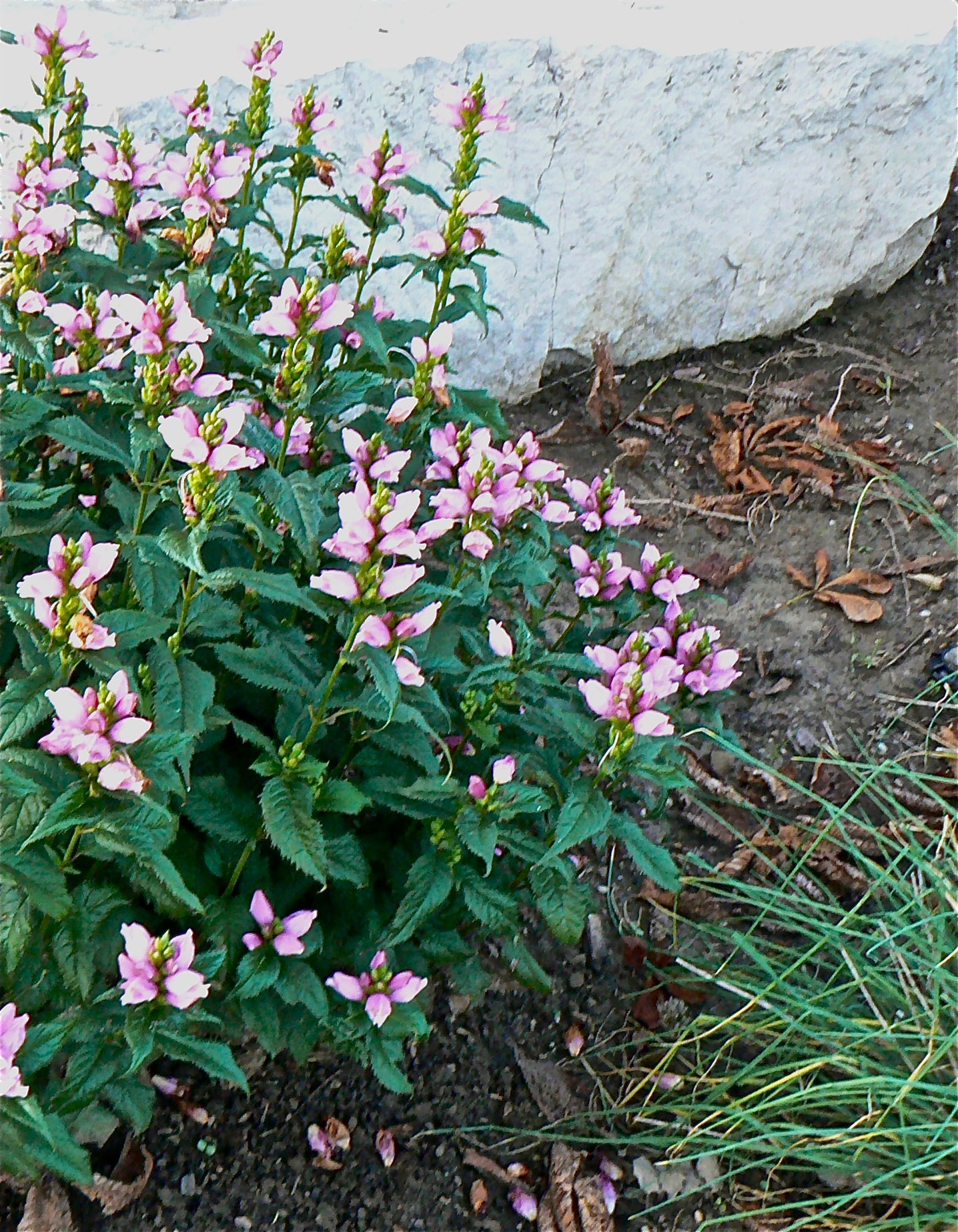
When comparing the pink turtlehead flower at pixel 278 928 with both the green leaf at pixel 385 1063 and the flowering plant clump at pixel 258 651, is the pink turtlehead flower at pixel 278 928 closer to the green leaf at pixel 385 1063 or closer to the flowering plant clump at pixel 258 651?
the flowering plant clump at pixel 258 651

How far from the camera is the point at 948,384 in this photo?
3852 millimetres

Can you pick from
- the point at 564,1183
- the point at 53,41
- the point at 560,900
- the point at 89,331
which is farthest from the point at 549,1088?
the point at 53,41

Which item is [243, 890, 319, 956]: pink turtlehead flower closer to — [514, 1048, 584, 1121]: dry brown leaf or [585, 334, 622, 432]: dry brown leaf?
[514, 1048, 584, 1121]: dry brown leaf

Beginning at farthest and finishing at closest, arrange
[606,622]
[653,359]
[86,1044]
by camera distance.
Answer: [653,359]
[606,622]
[86,1044]

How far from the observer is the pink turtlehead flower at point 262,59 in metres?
2.18

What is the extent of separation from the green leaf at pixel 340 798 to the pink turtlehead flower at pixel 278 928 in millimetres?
167

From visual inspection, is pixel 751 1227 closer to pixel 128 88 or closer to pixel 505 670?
pixel 505 670

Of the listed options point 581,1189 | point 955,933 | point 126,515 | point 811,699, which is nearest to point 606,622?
point 811,699

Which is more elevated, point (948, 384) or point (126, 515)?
point (126, 515)

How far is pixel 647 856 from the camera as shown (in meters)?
1.91

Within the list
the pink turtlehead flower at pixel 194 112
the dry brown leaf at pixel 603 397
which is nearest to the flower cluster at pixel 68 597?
the pink turtlehead flower at pixel 194 112

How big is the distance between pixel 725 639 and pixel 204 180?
180 centimetres

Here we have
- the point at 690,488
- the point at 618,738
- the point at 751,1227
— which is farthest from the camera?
the point at 690,488

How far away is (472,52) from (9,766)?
2.50 meters
